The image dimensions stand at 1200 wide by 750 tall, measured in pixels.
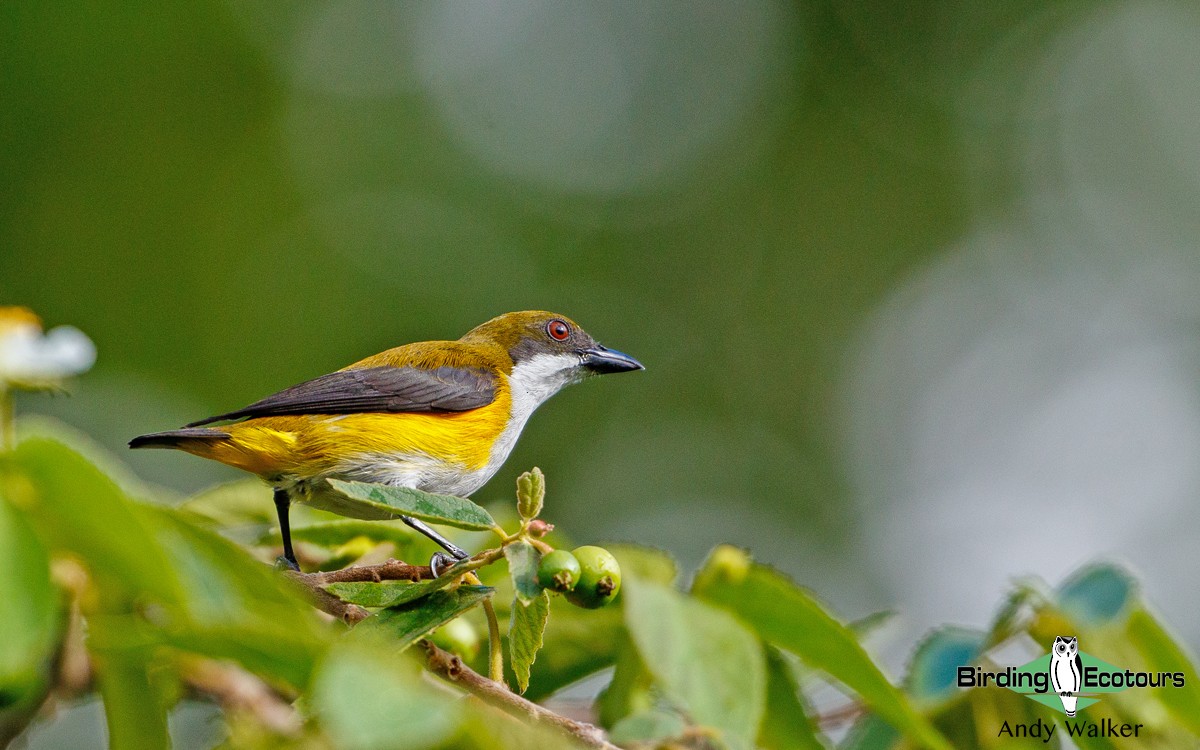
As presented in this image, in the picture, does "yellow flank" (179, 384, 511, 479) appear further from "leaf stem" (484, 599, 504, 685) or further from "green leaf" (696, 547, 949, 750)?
"green leaf" (696, 547, 949, 750)

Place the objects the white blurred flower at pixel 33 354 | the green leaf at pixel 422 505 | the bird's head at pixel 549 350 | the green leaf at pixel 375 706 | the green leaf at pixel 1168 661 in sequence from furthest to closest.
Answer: the bird's head at pixel 549 350
the white blurred flower at pixel 33 354
the green leaf at pixel 1168 661
the green leaf at pixel 422 505
the green leaf at pixel 375 706

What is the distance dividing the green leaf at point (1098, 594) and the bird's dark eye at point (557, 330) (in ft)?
9.67

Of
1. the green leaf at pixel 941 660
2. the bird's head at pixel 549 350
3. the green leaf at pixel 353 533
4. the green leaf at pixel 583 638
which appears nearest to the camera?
the green leaf at pixel 941 660

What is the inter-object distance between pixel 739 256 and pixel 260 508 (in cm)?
1152

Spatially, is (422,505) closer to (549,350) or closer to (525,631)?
(525,631)

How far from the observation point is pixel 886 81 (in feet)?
44.3

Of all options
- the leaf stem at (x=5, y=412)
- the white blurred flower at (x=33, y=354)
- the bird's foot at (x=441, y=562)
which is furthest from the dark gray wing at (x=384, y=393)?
the bird's foot at (x=441, y=562)

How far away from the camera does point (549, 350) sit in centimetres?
470

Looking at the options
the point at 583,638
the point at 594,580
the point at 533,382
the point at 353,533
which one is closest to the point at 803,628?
the point at 594,580

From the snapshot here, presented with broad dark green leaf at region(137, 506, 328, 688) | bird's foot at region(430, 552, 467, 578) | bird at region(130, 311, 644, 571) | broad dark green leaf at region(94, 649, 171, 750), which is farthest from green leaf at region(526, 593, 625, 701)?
broad dark green leaf at region(137, 506, 328, 688)

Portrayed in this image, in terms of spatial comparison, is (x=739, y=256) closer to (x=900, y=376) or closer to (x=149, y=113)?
(x=900, y=376)

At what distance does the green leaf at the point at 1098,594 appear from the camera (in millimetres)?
1970

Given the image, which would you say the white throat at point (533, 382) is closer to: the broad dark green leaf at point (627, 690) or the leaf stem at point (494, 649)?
the broad dark green leaf at point (627, 690)

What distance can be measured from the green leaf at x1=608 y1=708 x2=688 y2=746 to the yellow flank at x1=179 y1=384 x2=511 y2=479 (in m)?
2.03
